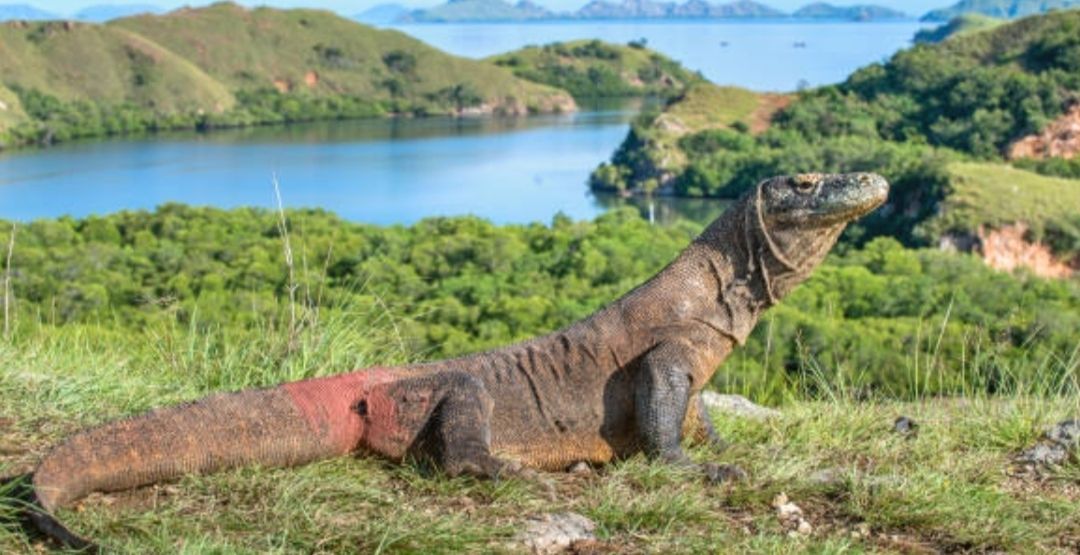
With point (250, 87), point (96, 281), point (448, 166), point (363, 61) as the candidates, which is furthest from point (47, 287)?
point (363, 61)

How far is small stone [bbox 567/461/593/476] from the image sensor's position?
405cm

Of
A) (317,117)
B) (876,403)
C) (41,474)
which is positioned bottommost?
(317,117)

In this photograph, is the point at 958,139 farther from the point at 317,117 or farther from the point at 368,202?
the point at 317,117

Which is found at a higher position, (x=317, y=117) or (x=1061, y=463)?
(x=1061, y=463)

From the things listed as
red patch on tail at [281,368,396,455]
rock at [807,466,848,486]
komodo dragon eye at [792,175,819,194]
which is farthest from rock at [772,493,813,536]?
red patch on tail at [281,368,396,455]

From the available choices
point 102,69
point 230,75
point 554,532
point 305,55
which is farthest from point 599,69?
point 554,532

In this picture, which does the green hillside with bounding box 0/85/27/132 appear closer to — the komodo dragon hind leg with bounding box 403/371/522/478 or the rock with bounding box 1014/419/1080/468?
the komodo dragon hind leg with bounding box 403/371/522/478

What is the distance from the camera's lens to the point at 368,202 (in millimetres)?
67500

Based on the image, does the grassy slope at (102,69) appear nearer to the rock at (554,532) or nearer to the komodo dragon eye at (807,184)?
the komodo dragon eye at (807,184)

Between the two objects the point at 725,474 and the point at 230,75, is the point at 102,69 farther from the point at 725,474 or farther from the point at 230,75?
the point at 725,474

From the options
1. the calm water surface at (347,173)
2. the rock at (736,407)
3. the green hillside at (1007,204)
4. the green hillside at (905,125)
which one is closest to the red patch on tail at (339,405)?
the rock at (736,407)

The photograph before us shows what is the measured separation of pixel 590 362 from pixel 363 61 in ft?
520

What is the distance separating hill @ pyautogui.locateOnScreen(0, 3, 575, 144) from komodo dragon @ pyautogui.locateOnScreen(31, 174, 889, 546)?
107 meters

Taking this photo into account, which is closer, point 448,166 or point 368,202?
point 368,202
